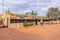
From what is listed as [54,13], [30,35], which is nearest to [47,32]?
[30,35]

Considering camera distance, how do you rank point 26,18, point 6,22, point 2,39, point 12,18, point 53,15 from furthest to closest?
point 53,15 → point 26,18 → point 12,18 → point 6,22 → point 2,39

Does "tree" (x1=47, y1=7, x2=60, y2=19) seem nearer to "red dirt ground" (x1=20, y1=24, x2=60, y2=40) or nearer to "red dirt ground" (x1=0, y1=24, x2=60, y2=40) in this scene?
"red dirt ground" (x1=20, y1=24, x2=60, y2=40)

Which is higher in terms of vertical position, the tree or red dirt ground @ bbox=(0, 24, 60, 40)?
the tree

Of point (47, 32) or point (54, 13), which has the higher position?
point (54, 13)

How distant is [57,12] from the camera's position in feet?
252

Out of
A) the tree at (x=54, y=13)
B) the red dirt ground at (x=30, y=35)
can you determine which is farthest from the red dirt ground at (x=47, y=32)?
the tree at (x=54, y=13)

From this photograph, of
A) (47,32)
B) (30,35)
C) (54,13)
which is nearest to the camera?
(30,35)

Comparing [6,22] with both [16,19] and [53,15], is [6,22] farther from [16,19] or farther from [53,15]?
[53,15]

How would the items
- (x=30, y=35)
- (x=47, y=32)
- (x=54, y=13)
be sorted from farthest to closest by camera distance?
1. (x=54, y=13)
2. (x=47, y=32)
3. (x=30, y=35)

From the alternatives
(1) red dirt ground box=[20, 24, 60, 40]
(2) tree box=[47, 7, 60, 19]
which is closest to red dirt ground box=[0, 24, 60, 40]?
(1) red dirt ground box=[20, 24, 60, 40]

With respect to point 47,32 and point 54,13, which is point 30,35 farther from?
point 54,13

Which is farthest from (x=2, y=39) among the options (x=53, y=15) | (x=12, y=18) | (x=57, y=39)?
(x=53, y=15)

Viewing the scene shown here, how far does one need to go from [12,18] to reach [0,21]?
3.86 metres

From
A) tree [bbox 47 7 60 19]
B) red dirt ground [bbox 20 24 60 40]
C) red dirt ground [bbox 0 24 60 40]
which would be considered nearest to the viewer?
red dirt ground [bbox 0 24 60 40]
